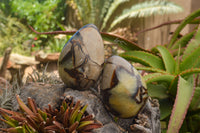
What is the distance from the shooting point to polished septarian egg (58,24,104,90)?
627 mm

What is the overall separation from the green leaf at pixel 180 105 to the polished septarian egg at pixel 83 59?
33 centimetres

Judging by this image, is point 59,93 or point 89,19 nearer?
point 59,93

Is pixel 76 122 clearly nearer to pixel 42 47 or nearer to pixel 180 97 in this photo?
pixel 180 97

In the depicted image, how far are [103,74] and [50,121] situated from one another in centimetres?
23

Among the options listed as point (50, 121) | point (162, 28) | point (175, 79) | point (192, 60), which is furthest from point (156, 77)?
point (162, 28)

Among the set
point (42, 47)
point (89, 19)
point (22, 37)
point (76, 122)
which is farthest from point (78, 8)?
point (76, 122)

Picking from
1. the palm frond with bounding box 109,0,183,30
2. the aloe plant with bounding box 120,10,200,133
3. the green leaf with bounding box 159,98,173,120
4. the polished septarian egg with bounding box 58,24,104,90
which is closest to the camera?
the polished septarian egg with bounding box 58,24,104,90

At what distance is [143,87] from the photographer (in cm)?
64

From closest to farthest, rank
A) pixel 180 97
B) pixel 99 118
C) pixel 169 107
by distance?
pixel 99 118, pixel 180 97, pixel 169 107

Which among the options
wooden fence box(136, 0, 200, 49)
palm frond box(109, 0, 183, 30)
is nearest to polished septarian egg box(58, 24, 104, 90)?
wooden fence box(136, 0, 200, 49)

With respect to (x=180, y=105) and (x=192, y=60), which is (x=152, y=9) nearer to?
(x=192, y=60)

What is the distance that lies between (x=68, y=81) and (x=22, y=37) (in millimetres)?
5404

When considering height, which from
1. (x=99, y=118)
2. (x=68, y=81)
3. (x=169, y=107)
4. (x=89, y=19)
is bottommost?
(x=169, y=107)

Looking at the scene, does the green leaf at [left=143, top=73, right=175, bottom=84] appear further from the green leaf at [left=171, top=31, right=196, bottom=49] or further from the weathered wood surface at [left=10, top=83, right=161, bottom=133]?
the green leaf at [left=171, top=31, right=196, bottom=49]
